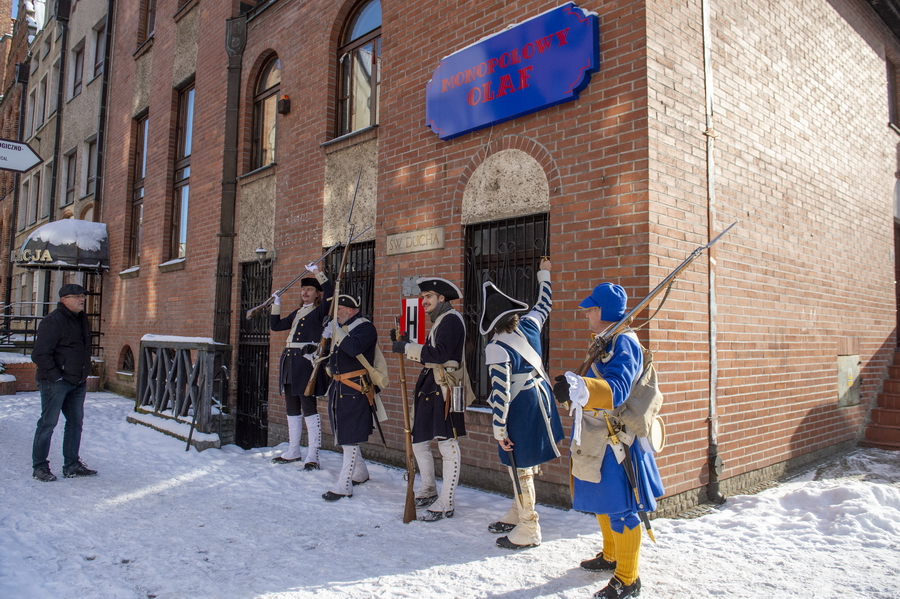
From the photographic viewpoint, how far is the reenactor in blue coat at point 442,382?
4.75m

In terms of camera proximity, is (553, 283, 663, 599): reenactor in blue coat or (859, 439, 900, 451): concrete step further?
(859, 439, 900, 451): concrete step

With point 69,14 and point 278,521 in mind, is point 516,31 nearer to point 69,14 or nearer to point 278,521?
point 278,521

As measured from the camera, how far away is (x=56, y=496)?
5.43 meters

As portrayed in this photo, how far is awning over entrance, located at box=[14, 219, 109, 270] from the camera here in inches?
524

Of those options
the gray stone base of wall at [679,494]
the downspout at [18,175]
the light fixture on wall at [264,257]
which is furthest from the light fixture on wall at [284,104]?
the downspout at [18,175]

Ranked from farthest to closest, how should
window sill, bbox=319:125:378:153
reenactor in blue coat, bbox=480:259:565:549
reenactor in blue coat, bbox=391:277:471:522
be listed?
window sill, bbox=319:125:378:153 < reenactor in blue coat, bbox=391:277:471:522 < reenactor in blue coat, bbox=480:259:565:549

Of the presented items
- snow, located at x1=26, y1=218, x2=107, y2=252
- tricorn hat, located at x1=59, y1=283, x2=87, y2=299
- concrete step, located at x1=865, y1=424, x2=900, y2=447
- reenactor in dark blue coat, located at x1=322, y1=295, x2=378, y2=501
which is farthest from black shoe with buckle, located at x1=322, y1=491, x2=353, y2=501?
snow, located at x1=26, y1=218, x2=107, y2=252

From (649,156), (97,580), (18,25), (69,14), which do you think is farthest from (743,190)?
(18,25)

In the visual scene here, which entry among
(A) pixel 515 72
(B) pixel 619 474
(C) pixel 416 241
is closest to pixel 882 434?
(B) pixel 619 474

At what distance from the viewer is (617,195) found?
16.1 ft

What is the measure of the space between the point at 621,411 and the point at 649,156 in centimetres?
228

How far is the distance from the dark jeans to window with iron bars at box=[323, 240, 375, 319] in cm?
302

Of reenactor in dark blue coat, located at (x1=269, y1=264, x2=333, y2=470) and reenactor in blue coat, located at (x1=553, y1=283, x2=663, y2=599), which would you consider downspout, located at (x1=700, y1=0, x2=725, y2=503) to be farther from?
reenactor in dark blue coat, located at (x1=269, y1=264, x2=333, y2=470)

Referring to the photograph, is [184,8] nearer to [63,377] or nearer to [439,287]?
[63,377]
